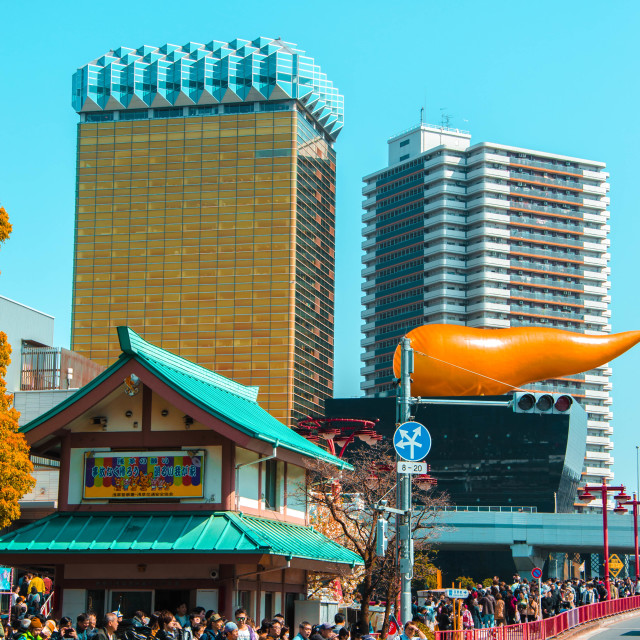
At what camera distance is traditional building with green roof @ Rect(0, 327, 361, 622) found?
26344 mm

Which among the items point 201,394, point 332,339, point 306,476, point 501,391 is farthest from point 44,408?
point 332,339

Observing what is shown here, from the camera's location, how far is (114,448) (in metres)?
28.2

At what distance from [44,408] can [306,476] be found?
18647 millimetres

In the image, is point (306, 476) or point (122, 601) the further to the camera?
point (306, 476)

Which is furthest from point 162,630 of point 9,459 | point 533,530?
point 533,530

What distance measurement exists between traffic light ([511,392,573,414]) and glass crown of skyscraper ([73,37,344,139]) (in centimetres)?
15606

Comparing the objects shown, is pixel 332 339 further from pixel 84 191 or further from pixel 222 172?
pixel 84 191

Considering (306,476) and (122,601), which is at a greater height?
(306,476)

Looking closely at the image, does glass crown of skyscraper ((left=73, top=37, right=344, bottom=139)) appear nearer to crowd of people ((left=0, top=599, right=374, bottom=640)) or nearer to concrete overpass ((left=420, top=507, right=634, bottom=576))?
concrete overpass ((left=420, top=507, right=634, bottom=576))

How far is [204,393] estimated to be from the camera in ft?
95.3

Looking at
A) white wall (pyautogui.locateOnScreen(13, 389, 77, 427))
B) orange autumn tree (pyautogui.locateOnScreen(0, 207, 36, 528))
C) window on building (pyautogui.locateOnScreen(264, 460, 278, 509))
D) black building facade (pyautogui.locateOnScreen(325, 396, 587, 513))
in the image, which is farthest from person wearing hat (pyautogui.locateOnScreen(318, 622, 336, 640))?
black building facade (pyautogui.locateOnScreen(325, 396, 587, 513))

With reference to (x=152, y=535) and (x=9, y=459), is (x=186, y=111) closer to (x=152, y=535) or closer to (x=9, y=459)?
(x=9, y=459)

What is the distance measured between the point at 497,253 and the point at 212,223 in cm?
4456

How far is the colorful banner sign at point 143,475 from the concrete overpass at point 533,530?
78.8 meters
